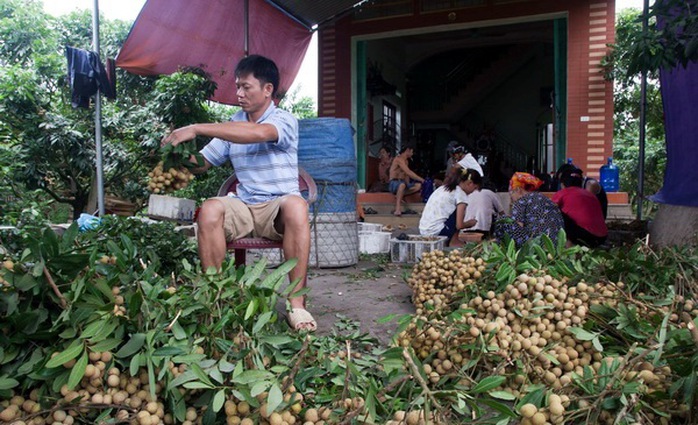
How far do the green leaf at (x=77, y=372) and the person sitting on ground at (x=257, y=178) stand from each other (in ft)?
3.28

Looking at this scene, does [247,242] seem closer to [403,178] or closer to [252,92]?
[252,92]

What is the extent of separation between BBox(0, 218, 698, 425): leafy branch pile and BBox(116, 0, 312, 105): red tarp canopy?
4.31 meters

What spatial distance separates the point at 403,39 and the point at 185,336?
490 inches

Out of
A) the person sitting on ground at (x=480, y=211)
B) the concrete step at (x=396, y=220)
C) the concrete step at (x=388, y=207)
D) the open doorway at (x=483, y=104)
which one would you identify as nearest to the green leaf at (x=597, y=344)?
the person sitting on ground at (x=480, y=211)

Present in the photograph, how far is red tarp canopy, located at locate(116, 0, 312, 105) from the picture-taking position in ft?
17.3

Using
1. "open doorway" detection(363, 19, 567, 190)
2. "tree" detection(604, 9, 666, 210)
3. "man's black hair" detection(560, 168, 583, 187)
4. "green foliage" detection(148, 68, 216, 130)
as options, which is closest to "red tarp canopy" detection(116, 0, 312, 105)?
"green foliage" detection(148, 68, 216, 130)

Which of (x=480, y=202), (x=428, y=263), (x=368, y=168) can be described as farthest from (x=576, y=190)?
(x=368, y=168)

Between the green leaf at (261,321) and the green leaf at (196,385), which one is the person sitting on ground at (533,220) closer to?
the green leaf at (261,321)

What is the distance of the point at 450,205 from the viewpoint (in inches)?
203

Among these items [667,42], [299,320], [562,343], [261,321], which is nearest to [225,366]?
[261,321]

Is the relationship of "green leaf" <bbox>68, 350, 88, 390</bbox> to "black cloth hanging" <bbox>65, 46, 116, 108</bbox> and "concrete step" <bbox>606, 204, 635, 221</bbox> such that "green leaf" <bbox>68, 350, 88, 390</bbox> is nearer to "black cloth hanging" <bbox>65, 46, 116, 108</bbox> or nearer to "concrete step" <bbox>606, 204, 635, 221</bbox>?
"black cloth hanging" <bbox>65, 46, 116, 108</bbox>

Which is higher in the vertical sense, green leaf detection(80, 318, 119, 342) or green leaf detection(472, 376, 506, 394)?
green leaf detection(80, 318, 119, 342)

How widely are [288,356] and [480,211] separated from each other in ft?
12.4

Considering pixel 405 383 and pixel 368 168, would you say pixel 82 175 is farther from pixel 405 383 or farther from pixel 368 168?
pixel 405 383
